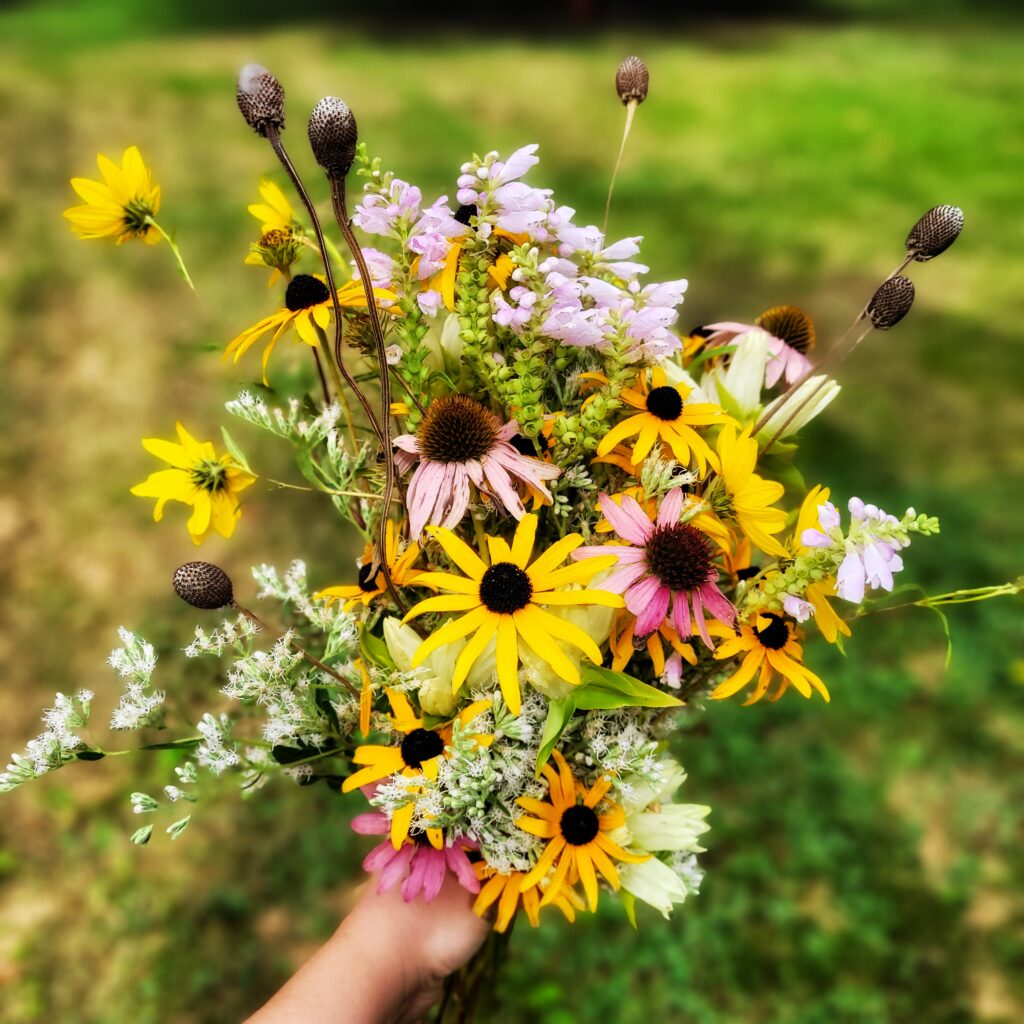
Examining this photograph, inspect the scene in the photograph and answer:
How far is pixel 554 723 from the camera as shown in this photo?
86cm

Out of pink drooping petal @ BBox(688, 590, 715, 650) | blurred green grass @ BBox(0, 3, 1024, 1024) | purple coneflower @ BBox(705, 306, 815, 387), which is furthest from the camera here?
blurred green grass @ BBox(0, 3, 1024, 1024)

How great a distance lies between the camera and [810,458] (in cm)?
346

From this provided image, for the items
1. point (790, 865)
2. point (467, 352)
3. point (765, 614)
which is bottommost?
point (790, 865)

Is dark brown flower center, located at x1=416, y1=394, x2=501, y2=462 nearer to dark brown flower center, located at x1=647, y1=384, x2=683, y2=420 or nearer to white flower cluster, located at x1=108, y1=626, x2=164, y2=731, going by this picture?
dark brown flower center, located at x1=647, y1=384, x2=683, y2=420

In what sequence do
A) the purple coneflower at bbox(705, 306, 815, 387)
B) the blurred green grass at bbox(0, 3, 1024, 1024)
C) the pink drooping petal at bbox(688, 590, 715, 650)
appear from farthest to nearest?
the blurred green grass at bbox(0, 3, 1024, 1024) → the purple coneflower at bbox(705, 306, 815, 387) → the pink drooping petal at bbox(688, 590, 715, 650)

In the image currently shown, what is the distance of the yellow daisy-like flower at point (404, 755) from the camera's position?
0.91 meters

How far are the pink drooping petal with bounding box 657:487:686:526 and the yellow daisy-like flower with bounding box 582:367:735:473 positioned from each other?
0.12 ft

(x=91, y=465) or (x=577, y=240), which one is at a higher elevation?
(x=577, y=240)

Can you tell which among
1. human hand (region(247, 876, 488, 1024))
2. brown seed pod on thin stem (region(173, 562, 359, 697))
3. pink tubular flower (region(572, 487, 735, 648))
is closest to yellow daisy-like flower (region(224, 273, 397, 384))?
brown seed pod on thin stem (region(173, 562, 359, 697))

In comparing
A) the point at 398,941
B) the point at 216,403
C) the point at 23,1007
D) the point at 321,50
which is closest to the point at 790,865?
the point at 398,941

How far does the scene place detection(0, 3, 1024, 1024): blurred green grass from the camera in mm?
2195

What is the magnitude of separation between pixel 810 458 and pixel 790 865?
1.62m

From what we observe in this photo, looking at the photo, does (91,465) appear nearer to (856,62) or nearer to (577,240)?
(577,240)

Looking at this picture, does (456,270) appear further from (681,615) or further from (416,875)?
(416,875)
